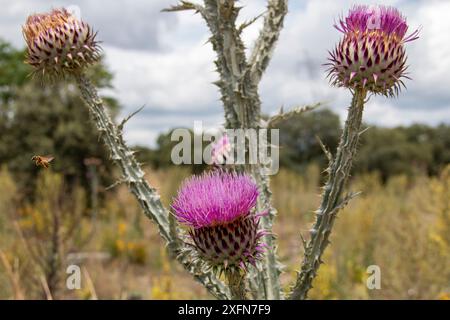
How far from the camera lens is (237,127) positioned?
332cm

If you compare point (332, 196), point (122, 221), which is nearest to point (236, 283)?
point (332, 196)

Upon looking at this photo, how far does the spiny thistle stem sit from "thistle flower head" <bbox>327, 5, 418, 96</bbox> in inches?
40.5

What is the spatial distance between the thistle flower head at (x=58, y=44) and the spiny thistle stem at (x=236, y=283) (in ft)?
5.25

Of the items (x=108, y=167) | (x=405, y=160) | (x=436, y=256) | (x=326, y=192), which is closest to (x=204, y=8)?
(x=326, y=192)

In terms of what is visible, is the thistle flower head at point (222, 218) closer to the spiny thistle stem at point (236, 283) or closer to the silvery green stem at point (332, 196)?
the spiny thistle stem at point (236, 283)

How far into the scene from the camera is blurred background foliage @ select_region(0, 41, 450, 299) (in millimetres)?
6949

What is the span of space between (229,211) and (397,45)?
1.13 metres

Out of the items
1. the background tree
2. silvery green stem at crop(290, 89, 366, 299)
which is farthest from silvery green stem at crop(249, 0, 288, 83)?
the background tree

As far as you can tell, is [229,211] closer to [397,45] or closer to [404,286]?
[397,45]

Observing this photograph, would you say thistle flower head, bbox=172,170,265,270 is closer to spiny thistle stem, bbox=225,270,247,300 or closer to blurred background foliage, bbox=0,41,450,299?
spiny thistle stem, bbox=225,270,247,300

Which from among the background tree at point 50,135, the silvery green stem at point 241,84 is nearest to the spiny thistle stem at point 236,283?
the silvery green stem at point 241,84

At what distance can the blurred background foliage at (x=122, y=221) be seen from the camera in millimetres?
6949

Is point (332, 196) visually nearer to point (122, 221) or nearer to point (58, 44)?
point (58, 44)

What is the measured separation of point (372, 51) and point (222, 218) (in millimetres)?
1041
